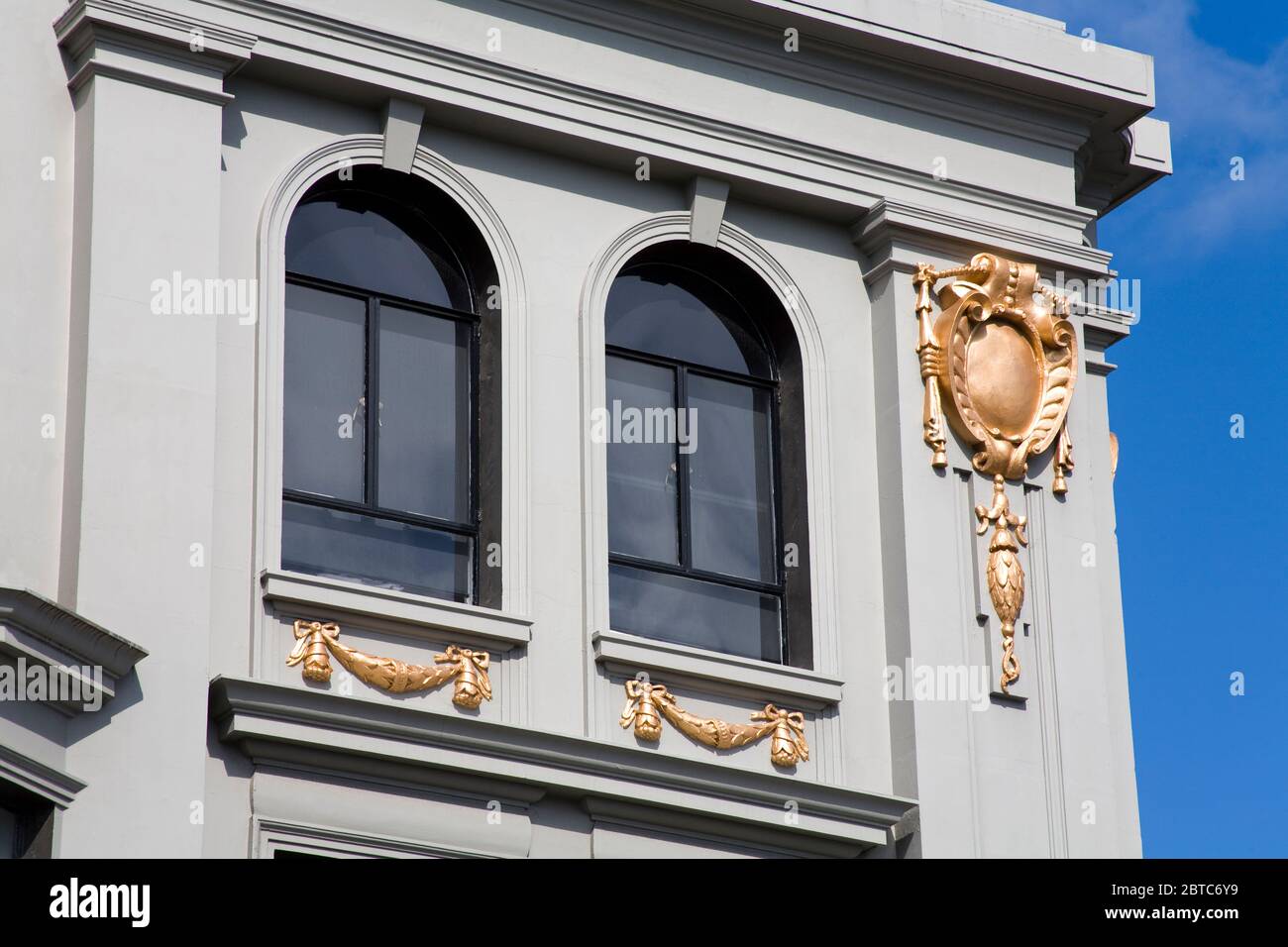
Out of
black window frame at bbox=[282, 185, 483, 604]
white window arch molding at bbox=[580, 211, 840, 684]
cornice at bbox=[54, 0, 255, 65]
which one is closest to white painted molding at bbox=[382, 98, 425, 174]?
black window frame at bbox=[282, 185, 483, 604]

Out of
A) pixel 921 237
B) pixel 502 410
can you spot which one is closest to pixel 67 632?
pixel 502 410

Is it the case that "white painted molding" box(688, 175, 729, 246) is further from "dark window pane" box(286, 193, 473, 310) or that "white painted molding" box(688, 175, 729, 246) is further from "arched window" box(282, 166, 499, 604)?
"dark window pane" box(286, 193, 473, 310)

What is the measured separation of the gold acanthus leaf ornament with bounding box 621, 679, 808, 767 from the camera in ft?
57.2

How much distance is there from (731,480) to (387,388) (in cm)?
259

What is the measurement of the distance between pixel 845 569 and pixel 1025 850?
2.22 metres

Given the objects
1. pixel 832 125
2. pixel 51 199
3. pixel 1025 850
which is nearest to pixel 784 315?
pixel 832 125

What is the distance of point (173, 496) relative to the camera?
16.1 metres

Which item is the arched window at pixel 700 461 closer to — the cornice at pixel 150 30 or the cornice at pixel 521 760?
the cornice at pixel 521 760

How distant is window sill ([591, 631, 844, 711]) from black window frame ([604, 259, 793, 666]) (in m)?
0.47

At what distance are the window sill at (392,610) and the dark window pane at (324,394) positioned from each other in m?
0.83

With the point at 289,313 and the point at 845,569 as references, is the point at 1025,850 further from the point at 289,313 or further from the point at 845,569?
the point at 289,313

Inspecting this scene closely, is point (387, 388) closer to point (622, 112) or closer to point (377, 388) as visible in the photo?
point (377, 388)

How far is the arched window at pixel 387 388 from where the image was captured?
17.3 m

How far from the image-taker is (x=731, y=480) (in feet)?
62.2
